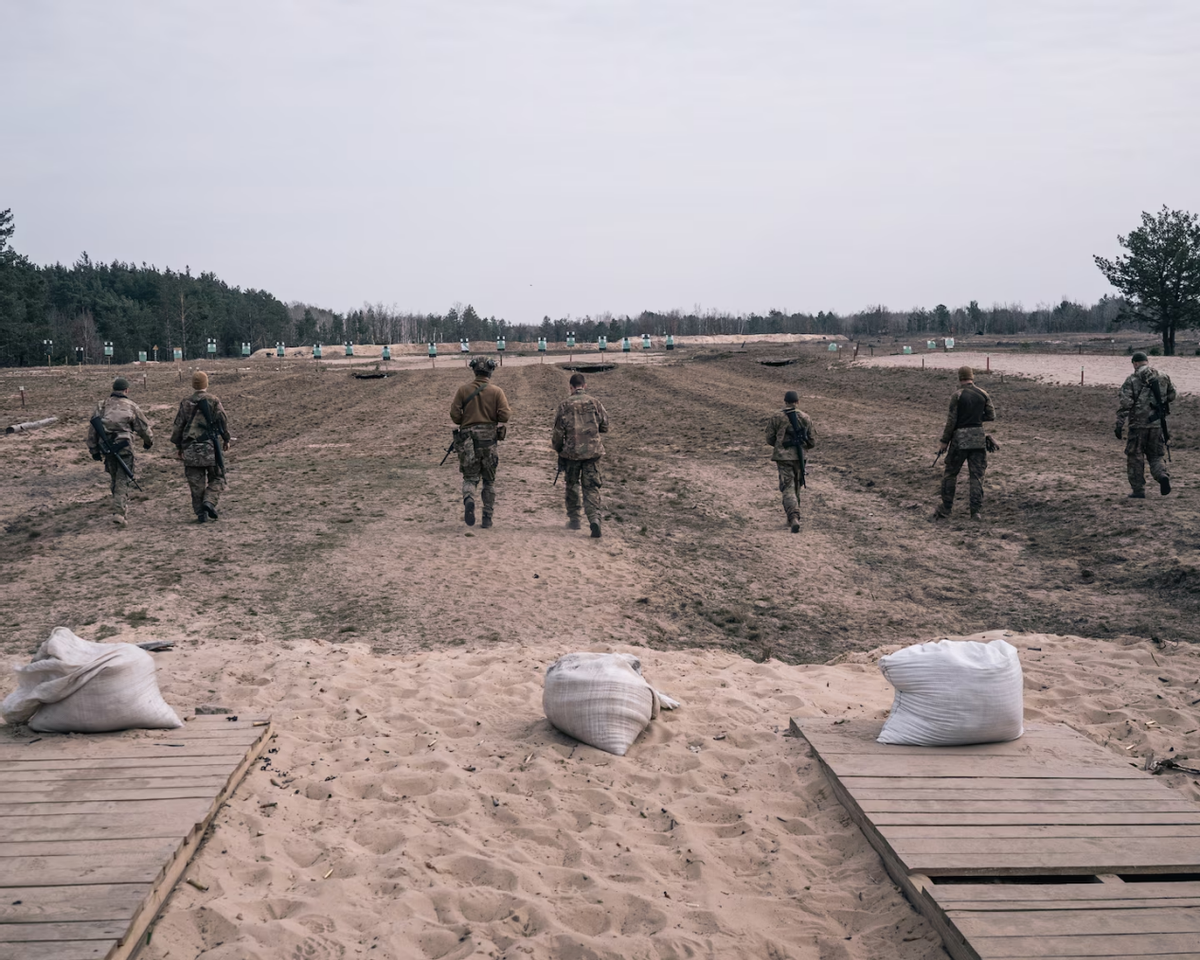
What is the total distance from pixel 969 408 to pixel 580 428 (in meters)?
5.47

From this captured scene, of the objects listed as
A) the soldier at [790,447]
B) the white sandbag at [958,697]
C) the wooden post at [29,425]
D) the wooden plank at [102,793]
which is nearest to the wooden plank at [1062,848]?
the white sandbag at [958,697]

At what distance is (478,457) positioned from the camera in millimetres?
11445

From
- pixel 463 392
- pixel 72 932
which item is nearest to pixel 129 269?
pixel 463 392

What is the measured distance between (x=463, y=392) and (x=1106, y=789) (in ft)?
27.7

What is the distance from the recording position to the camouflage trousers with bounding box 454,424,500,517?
37.2 ft

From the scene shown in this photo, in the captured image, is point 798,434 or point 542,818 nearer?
point 542,818

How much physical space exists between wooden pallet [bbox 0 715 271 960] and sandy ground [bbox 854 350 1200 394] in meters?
27.9

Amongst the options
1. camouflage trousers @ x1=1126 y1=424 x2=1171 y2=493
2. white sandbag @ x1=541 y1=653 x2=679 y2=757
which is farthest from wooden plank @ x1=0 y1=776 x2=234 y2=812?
camouflage trousers @ x1=1126 y1=424 x2=1171 y2=493

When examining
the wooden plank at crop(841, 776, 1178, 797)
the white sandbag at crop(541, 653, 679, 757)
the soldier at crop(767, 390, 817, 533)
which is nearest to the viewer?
the wooden plank at crop(841, 776, 1178, 797)

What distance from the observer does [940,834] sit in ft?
13.8

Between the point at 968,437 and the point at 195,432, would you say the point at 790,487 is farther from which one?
the point at 195,432

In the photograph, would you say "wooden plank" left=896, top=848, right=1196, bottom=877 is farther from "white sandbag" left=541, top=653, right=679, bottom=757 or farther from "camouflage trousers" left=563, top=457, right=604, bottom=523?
"camouflage trousers" left=563, top=457, right=604, bottom=523

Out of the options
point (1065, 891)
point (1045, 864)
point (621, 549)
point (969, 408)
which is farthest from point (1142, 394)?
point (1065, 891)

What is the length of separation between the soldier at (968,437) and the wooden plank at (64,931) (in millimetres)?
11369
